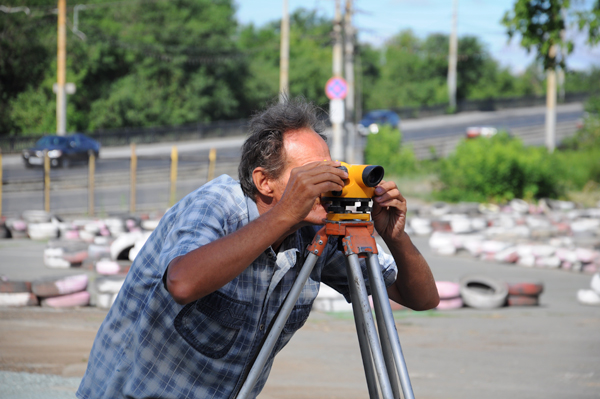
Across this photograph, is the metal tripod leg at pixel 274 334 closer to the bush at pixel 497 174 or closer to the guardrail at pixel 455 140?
the bush at pixel 497 174

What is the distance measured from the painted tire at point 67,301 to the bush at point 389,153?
22.5 m

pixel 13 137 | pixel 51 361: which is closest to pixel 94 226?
pixel 51 361

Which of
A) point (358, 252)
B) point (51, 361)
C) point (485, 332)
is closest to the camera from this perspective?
point (358, 252)

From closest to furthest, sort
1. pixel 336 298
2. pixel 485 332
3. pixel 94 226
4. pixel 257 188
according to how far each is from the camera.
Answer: pixel 257 188 → pixel 485 332 → pixel 336 298 → pixel 94 226

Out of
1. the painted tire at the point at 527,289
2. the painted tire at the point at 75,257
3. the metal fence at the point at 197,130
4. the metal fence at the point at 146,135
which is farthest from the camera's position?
the metal fence at the point at 197,130

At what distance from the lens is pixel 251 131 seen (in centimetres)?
218

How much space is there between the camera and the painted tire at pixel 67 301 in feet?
23.3

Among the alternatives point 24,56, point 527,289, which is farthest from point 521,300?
point 24,56

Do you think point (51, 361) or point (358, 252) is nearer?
point (358, 252)

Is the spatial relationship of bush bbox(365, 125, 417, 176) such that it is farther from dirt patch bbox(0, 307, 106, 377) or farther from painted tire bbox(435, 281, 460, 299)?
dirt patch bbox(0, 307, 106, 377)

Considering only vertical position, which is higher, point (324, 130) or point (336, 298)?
point (324, 130)

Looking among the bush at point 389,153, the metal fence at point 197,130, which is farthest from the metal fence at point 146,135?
the bush at point 389,153

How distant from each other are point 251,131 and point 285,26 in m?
31.8

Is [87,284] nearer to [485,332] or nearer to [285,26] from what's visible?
[485,332]
